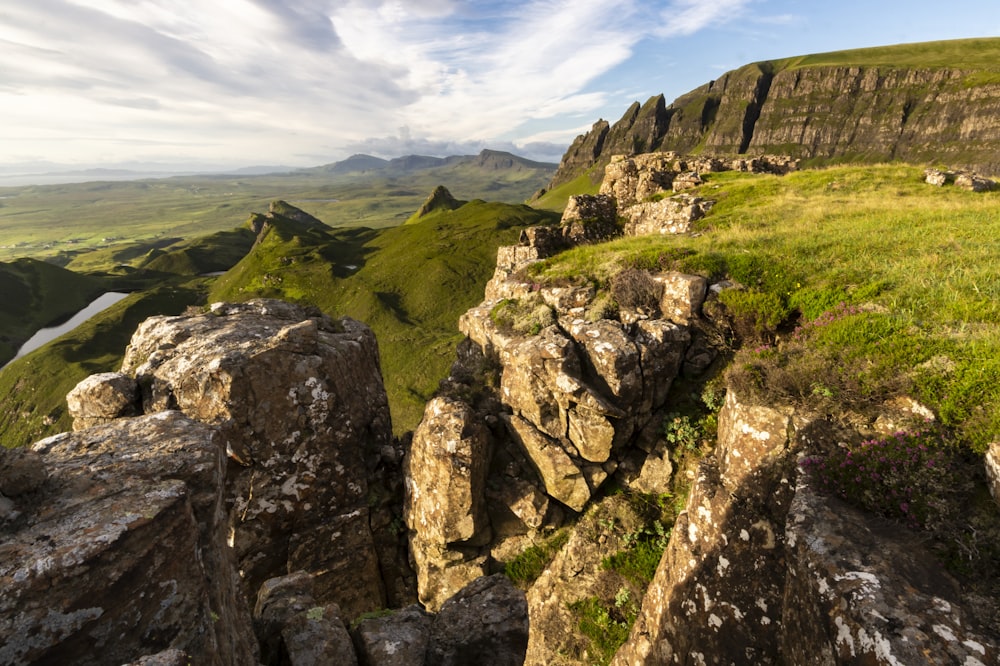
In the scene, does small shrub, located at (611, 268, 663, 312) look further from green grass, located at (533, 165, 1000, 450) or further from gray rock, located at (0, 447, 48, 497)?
gray rock, located at (0, 447, 48, 497)

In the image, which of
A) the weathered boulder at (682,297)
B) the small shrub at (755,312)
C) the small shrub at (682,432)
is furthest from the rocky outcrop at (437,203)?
the small shrub at (682,432)

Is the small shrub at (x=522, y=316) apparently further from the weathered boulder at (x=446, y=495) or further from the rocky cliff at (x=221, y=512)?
the rocky cliff at (x=221, y=512)

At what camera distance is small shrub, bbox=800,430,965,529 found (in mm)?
8750

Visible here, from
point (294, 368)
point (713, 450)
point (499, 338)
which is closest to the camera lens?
point (713, 450)

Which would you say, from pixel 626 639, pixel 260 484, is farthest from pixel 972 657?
pixel 260 484

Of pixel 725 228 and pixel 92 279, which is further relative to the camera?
pixel 92 279

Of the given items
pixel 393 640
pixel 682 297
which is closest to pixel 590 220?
pixel 682 297

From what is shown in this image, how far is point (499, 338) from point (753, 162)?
156 feet

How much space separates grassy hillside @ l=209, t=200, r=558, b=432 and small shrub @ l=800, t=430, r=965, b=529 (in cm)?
3225

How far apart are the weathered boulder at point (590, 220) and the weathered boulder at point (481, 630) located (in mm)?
25513

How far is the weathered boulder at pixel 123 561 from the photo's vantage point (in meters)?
6.22

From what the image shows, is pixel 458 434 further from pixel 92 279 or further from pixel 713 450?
pixel 92 279

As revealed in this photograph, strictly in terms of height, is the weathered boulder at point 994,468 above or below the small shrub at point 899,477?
above

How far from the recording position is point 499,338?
18.8 m
